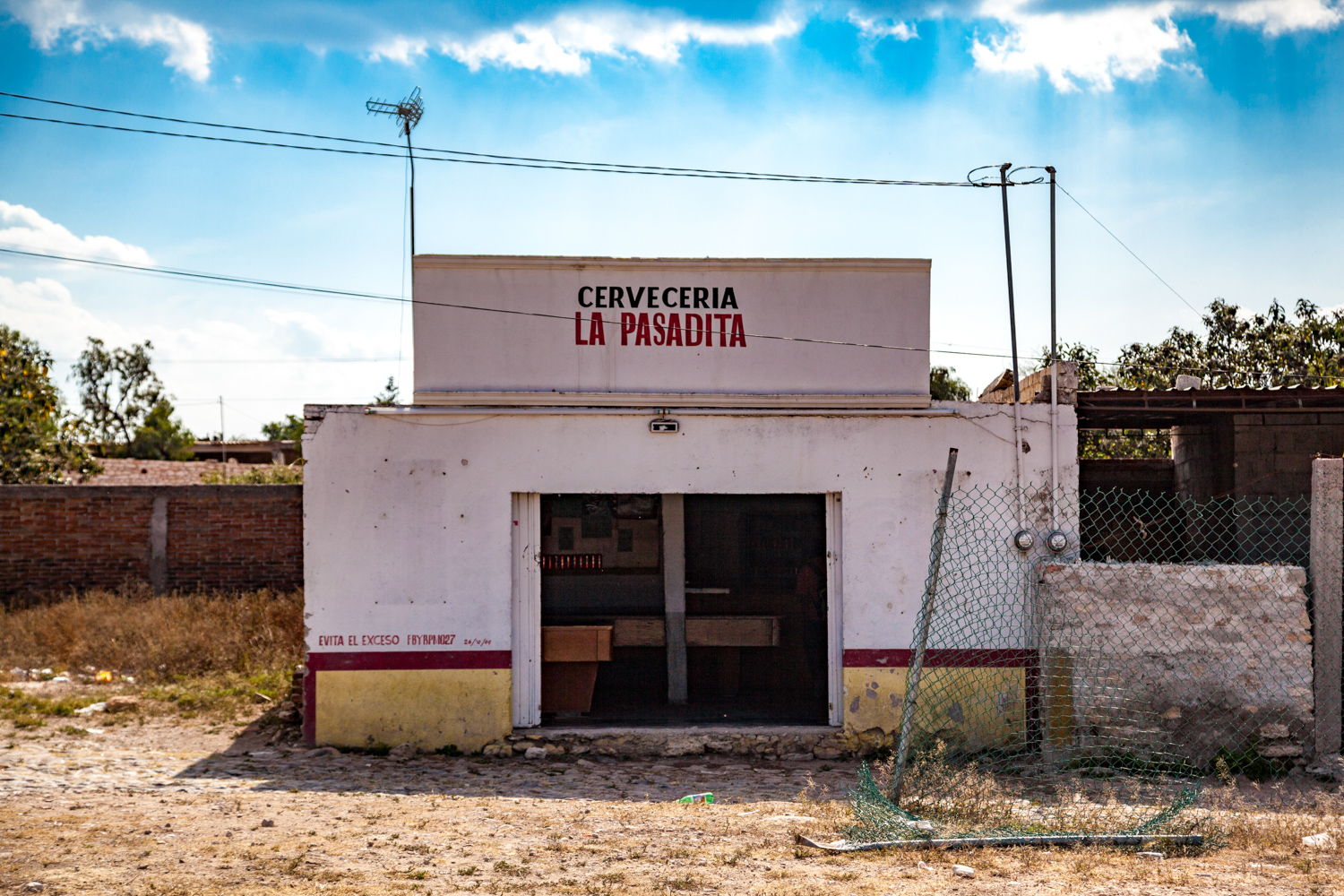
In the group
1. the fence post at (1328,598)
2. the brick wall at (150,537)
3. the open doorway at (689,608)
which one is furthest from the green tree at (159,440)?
the fence post at (1328,598)

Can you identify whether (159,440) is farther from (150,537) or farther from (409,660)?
(409,660)

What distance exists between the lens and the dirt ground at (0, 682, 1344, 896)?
16.2 ft

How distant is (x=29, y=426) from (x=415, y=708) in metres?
14.2

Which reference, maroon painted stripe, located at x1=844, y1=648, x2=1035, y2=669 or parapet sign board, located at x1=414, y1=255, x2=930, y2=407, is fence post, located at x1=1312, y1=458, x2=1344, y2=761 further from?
parapet sign board, located at x1=414, y1=255, x2=930, y2=407

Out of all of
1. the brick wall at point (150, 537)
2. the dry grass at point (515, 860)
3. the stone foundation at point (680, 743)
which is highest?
the brick wall at point (150, 537)

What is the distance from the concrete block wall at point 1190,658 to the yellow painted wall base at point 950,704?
570mm

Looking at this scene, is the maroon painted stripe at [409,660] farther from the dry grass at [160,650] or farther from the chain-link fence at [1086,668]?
the chain-link fence at [1086,668]

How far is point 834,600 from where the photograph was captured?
29.9ft

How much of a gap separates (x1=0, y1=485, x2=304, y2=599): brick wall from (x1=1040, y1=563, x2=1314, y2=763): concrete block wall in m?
11.8

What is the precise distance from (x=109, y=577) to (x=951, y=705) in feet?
42.3

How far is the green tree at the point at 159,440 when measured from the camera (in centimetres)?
4538

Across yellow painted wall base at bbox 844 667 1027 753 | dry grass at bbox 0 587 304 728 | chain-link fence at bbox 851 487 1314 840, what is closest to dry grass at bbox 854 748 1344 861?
chain-link fence at bbox 851 487 1314 840

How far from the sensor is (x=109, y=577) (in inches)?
603

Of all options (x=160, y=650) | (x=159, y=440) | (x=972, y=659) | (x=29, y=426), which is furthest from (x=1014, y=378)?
(x=159, y=440)
